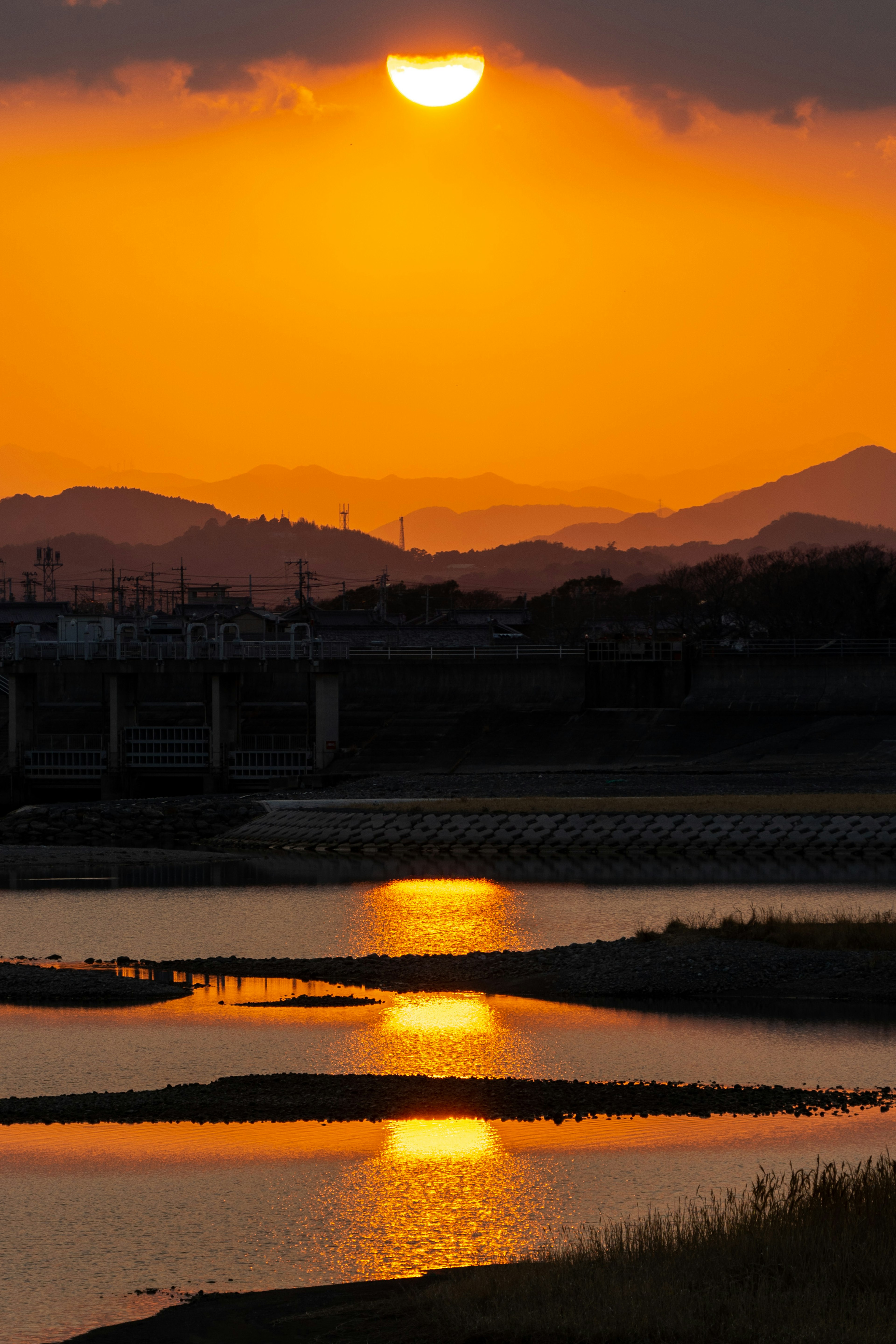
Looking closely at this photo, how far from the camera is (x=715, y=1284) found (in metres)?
13.5

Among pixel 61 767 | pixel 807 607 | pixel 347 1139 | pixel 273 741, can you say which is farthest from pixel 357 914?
pixel 807 607

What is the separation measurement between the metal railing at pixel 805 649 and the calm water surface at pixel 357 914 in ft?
176

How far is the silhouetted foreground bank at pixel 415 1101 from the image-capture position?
77.5 feet

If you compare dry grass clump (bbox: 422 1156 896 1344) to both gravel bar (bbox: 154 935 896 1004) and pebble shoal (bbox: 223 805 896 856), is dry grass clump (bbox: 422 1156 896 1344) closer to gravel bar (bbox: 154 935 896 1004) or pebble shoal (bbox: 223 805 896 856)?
gravel bar (bbox: 154 935 896 1004)

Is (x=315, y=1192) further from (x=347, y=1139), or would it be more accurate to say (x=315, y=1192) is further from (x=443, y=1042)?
(x=443, y=1042)

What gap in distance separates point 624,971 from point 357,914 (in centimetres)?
1473

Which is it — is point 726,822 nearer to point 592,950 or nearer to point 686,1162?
point 592,950

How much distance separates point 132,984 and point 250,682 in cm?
7524

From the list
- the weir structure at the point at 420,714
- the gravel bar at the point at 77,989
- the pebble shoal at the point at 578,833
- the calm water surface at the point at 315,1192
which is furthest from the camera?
the weir structure at the point at 420,714

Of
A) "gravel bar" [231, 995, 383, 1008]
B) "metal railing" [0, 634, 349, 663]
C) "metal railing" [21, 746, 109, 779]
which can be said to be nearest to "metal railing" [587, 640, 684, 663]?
"metal railing" [0, 634, 349, 663]

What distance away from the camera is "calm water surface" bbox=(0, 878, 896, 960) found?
41.1 metres

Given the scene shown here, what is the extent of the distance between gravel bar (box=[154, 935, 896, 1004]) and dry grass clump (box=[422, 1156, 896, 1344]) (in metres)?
17.1

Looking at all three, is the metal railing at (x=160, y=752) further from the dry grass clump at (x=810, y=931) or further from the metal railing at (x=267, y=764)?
the dry grass clump at (x=810, y=931)

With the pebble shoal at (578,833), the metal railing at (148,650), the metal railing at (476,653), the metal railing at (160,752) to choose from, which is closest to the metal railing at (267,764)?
the metal railing at (160,752)
